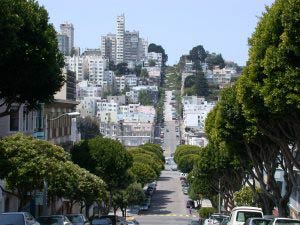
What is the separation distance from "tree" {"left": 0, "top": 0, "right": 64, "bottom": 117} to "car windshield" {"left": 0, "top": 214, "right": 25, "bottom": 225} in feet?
11.8

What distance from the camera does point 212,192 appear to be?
79.4 m

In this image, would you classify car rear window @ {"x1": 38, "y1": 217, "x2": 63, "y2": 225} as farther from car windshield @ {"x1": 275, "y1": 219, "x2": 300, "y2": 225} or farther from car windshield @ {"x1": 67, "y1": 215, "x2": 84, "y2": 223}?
car windshield @ {"x1": 275, "y1": 219, "x2": 300, "y2": 225}

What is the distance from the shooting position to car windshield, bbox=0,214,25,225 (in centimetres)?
2223

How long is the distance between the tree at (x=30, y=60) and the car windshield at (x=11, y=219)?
3603mm

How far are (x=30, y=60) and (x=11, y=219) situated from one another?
4879 millimetres

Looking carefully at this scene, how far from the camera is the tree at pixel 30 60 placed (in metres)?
23.8

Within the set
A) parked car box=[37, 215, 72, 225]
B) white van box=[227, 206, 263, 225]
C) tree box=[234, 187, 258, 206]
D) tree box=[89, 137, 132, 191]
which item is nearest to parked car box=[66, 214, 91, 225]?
parked car box=[37, 215, 72, 225]

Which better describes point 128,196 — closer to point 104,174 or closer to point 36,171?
point 104,174

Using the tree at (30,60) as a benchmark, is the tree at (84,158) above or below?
below

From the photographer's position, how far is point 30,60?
79.7 feet

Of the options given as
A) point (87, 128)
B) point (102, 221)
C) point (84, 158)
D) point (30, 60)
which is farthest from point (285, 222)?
point (87, 128)

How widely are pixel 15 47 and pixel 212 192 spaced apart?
58.5 metres

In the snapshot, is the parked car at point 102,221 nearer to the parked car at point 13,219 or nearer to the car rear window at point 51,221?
the car rear window at point 51,221

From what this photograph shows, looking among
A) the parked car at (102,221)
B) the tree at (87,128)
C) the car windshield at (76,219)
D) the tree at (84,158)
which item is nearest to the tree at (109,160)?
the tree at (84,158)
